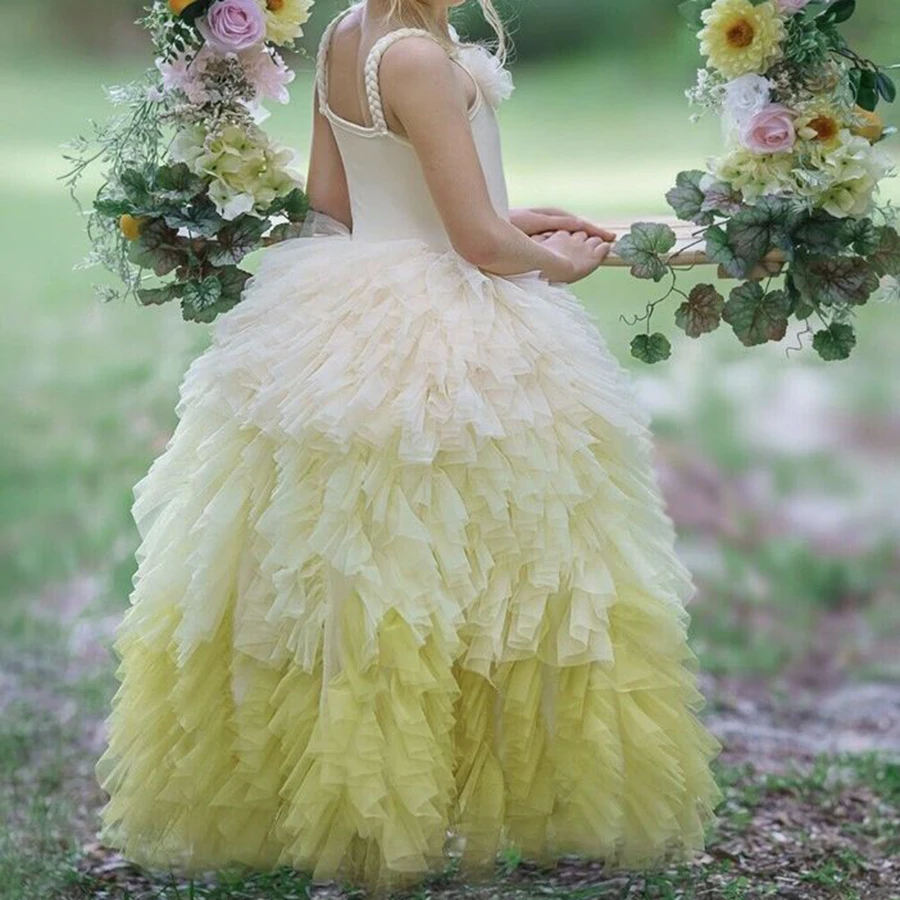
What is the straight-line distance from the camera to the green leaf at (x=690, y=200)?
2053 mm

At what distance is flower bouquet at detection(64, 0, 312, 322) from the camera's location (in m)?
2.06

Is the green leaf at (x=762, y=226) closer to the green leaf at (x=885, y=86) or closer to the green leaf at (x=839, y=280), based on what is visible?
the green leaf at (x=839, y=280)

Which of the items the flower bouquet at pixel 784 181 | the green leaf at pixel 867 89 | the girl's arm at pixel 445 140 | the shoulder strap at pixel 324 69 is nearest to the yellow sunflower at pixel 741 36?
the flower bouquet at pixel 784 181

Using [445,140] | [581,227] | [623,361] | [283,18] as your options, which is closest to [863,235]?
[581,227]

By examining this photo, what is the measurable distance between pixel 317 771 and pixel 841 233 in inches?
37.2

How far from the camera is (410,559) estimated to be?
187cm

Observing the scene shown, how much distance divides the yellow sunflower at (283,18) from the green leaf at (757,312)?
676 mm

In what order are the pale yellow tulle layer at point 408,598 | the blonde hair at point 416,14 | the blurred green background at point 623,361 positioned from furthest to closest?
1. the blurred green background at point 623,361
2. the blonde hair at point 416,14
3. the pale yellow tulle layer at point 408,598

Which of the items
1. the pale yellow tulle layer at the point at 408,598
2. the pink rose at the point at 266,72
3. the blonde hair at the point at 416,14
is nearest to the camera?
the pale yellow tulle layer at the point at 408,598

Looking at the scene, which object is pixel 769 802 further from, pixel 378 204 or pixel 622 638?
pixel 378 204

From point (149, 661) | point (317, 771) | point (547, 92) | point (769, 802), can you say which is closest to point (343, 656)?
point (317, 771)

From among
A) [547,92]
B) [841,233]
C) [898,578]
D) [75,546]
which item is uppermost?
[547,92]

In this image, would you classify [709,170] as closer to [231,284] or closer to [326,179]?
[326,179]

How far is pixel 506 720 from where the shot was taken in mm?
1951
